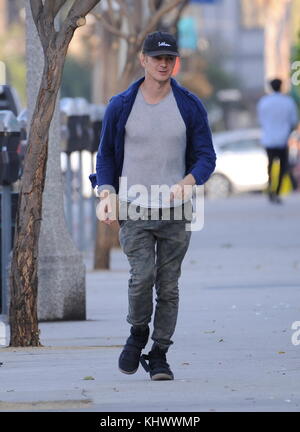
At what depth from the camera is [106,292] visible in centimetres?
1371

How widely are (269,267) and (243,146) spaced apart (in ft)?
76.2

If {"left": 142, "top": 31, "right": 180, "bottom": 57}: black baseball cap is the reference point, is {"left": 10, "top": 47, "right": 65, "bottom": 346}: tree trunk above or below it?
below

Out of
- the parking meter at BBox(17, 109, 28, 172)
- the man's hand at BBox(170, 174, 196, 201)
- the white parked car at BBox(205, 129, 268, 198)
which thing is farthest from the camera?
the white parked car at BBox(205, 129, 268, 198)

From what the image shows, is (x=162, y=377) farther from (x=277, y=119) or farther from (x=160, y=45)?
(x=277, y=119)

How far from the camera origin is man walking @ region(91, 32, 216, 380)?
26.4 feet

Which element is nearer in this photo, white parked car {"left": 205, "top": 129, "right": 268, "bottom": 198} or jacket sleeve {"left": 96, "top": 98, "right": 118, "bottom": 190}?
jacket sleeve {"left": 96, "top": 98, "right": 118, "bottom": 190}

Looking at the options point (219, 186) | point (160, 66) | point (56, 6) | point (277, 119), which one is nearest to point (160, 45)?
point (160, 66)

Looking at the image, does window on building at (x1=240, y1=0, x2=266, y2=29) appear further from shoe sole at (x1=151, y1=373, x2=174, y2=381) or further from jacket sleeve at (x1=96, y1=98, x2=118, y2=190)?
shoe sole at (x1=151, y1=373, x2=174, y2=381)

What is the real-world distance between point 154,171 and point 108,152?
0.29 meters

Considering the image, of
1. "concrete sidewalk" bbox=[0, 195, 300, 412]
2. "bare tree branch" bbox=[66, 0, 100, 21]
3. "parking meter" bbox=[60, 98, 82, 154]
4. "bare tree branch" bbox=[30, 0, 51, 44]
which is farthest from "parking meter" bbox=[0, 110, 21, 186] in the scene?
"parking meter" bbox=[60, 98, 82, 154]

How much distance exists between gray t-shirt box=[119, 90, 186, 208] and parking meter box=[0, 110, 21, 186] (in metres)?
4.14

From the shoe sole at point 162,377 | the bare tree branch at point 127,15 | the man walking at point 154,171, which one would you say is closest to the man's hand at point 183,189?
the man walking at point 154,171

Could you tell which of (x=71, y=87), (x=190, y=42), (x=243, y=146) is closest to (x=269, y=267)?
(x=243, y=146)
